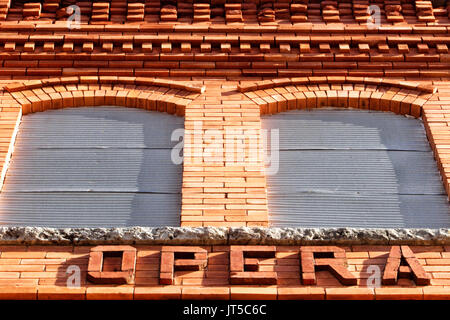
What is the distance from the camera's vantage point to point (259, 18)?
999 centimetres

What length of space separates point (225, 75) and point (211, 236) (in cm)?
289

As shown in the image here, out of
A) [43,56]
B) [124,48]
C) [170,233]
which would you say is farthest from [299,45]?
[170,233]

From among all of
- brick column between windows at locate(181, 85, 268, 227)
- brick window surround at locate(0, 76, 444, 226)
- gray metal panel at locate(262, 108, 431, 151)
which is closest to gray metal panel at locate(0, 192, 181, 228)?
brick column between windows at locate(181, 85, 268, 227)

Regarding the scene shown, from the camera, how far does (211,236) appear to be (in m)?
7.00

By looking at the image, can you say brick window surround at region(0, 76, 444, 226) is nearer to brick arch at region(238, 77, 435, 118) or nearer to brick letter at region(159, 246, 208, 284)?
brick arch at region(238, 77, 435, 118)

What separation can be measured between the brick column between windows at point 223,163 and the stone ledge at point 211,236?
41cm

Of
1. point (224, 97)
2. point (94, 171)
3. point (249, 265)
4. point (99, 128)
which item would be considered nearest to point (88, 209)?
point (94, 171)

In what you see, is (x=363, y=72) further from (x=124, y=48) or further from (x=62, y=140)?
(x=62, y=140)

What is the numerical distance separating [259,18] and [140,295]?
180 inches

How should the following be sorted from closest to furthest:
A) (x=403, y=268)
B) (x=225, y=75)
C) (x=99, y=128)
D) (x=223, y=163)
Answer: (x=403, y=268) → (x=223, y=163) → (x=99, y=128) → (x=225, y=75)

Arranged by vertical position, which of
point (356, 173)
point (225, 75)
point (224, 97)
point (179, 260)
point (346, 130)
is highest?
point (225, 75)

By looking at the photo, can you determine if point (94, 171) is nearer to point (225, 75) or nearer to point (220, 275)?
point (225, 75)

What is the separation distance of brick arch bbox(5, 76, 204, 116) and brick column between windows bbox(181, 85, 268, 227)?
24 centimetres

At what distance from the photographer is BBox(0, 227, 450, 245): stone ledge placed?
22.9 ft
